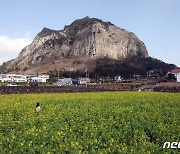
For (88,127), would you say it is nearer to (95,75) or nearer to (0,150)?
(0,150)

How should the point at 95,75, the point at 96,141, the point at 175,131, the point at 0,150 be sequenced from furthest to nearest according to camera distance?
the point at 95,75
the point at 175,131
the point at 96,141
the point at 0,150

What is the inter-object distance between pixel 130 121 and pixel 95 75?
150602 mm

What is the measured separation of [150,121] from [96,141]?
595 cm

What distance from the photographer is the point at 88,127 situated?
16.6m

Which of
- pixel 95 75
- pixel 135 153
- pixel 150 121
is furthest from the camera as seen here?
pixel 95 75

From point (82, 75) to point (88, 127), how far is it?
529 feet

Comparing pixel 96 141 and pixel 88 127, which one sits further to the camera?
pixel 88 127

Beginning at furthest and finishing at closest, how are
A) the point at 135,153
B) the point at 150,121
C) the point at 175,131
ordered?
the point at 150,121
the point at 175,131
the point at 135,153

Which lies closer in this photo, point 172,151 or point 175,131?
point 172,151

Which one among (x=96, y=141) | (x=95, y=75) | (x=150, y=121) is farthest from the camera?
(x=95, y=75)

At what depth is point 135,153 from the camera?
37.0 ft

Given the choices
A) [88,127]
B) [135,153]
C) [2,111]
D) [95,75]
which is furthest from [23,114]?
[95,75]

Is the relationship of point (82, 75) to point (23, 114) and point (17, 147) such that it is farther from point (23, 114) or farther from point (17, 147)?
point (17, 147)

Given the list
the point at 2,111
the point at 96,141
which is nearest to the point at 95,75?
the point at 2,111
